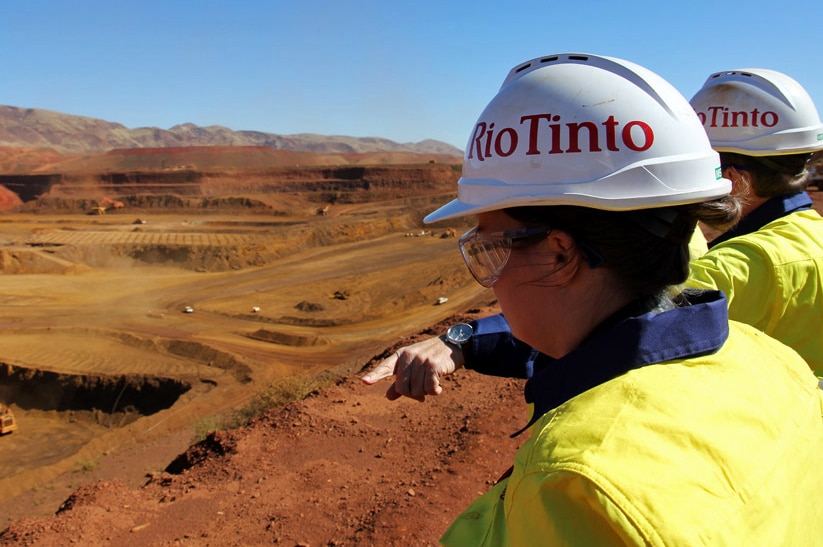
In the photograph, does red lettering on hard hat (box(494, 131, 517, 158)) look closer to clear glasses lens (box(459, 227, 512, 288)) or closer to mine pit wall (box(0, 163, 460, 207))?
clear glasses lens (box(459, 227, 512, 288))

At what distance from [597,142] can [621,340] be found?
19.1 inches

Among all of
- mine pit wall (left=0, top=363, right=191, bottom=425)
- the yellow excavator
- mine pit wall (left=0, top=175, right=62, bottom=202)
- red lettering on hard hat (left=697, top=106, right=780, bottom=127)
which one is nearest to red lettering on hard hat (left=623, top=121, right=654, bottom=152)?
red lettering on hard hat (left=697, top=106, right=780, bottom=127)

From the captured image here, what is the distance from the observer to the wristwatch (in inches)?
86.2

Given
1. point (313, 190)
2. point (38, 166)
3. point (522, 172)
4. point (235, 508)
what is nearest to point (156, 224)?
point (313, 190)

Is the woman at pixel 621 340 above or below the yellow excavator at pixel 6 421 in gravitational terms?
above

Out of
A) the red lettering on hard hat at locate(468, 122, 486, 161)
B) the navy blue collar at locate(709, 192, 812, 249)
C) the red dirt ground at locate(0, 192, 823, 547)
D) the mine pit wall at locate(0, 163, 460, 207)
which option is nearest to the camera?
the red lettering on hard hat at locate(468, 122, 486, 161)

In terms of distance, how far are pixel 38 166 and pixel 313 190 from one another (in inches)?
1785

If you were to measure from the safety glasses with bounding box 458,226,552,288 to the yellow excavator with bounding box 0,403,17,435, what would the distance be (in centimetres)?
1699

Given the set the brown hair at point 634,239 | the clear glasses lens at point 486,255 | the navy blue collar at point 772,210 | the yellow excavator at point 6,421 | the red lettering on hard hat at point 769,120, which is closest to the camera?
the brown hair at point 634,239

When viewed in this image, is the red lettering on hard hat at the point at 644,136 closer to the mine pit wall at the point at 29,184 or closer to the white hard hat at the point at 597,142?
the white hard hat at the point at 597,142

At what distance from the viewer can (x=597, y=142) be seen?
1.42 m

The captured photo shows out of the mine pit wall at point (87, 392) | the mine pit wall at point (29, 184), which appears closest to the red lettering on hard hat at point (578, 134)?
the mine pit wall at point (87, 392)

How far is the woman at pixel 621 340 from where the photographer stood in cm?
97

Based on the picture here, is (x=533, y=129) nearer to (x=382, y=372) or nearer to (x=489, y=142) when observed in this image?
(x=489, y=142)
